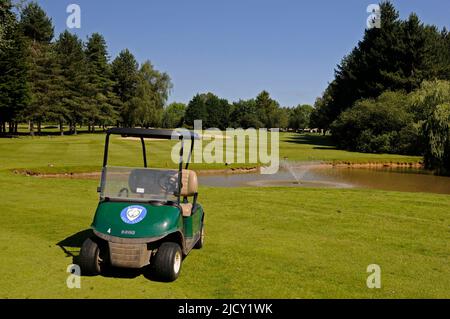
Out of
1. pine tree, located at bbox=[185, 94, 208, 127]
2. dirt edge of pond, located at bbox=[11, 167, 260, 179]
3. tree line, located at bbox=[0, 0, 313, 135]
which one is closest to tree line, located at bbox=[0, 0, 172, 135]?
tree line, located at bbox=[0, 0, 313, 135]

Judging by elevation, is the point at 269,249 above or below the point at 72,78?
below

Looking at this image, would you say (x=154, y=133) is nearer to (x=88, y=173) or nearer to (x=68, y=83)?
(x=88, y=173)

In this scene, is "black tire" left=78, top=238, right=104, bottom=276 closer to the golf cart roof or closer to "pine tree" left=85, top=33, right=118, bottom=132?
the golf cart roof

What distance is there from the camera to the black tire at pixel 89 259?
23.7 feet

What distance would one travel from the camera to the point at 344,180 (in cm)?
2883

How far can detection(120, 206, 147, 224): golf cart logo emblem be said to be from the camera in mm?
7036

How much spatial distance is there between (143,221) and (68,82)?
233ft

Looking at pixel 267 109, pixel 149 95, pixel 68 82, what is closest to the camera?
pixel 68 82

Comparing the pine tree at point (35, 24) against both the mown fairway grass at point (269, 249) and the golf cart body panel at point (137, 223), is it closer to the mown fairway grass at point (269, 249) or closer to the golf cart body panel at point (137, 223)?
the mown fairway grass at point (269, 249)
